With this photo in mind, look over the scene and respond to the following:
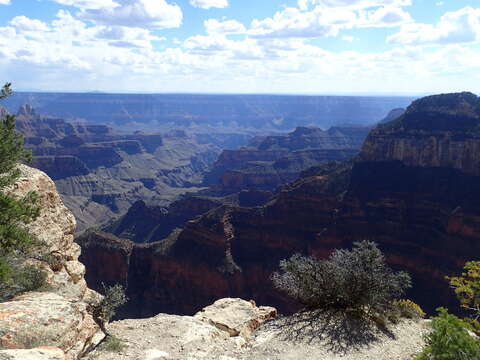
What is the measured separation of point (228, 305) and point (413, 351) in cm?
1007

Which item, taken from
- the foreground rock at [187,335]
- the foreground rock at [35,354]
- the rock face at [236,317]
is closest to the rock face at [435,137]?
the rock face at [236,317]

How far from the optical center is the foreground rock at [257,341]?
13.7 metres

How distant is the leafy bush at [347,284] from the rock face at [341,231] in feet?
112

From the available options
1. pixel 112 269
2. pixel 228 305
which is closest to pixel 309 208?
pixel 112 269

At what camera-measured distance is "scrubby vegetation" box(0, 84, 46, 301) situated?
46.0 feet

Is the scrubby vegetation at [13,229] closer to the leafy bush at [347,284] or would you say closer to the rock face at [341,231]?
the leafy bush at [347,284]

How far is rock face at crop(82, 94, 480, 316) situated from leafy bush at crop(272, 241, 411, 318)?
112ft

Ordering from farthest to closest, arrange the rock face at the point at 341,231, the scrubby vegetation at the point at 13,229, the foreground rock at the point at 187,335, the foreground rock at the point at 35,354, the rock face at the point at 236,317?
1. the rock face at the point at 341,231
2. the rock face at the point at 236,317
3. the scrubby vegetation at the point at 13,229
4. the foreground rock at the point at 187,335
5. the foreground rock at the point at 35,354

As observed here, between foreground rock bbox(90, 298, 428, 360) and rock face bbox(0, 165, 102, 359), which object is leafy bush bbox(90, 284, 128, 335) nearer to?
rock face bbox(0, 165, 102, 359)

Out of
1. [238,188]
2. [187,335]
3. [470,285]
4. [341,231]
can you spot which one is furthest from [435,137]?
[238,188]

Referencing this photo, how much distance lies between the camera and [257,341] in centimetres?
1576

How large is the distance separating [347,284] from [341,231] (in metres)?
44.9

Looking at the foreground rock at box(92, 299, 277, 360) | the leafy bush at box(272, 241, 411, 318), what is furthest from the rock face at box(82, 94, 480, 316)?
the foreground rock at box(92, 299, 277, 360)

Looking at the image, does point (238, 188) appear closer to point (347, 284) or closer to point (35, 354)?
point (347, 284)
